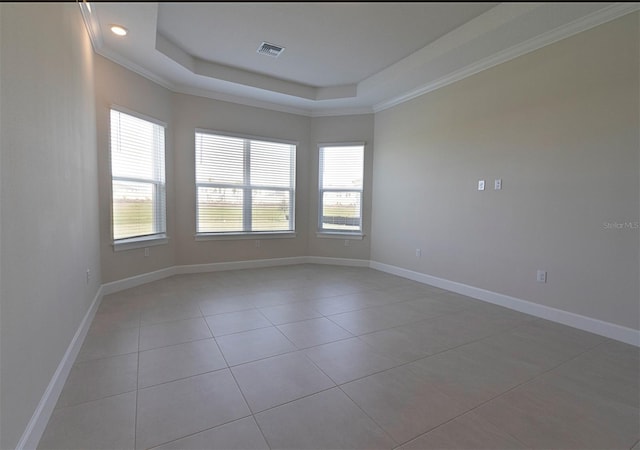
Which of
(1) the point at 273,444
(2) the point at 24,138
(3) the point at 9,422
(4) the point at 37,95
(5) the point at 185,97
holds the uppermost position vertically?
(5) the point at 185,97

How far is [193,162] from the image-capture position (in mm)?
4750

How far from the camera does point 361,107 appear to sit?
5.39 meters

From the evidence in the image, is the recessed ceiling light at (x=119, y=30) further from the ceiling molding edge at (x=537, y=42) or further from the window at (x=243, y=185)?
the ceiling molding edge at (x=537, y=42)

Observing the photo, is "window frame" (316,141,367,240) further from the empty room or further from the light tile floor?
the light tile floor

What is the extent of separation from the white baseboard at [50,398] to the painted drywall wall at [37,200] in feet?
0.15

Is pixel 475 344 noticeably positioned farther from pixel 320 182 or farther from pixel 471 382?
pixel 320 182

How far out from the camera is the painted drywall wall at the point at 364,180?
547cm

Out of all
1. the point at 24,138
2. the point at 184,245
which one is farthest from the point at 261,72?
the point at 24,138

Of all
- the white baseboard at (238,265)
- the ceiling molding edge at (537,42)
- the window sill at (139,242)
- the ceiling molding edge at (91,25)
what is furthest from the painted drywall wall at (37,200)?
the ceiling molding edge at (537,42)

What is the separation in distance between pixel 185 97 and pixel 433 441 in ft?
16.6

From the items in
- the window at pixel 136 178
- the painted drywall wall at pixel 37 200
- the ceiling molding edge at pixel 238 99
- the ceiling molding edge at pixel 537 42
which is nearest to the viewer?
the painted drywall wall at pixel 37 200

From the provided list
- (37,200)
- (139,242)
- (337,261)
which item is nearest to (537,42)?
(337,261)

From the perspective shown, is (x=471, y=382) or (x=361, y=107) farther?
(x=361, y=107)

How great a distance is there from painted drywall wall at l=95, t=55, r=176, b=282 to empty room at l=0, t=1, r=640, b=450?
0.03 meters
